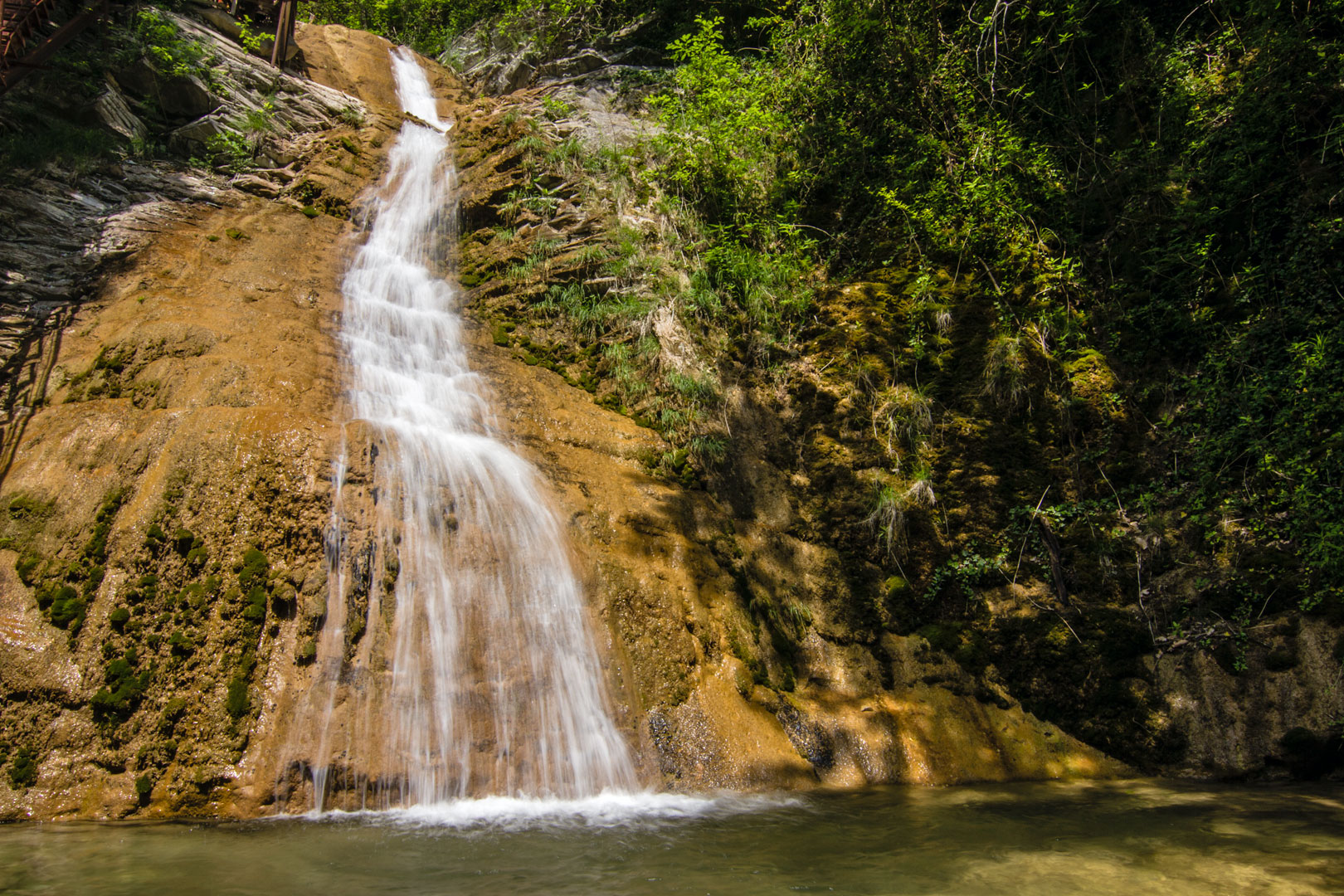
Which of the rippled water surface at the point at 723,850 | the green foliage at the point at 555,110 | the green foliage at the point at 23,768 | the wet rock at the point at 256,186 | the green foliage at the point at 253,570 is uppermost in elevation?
the green foliage at the point at 555,110

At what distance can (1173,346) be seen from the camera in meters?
7.32

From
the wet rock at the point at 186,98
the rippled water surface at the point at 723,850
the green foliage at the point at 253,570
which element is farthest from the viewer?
the wet rock at the point at 186,98

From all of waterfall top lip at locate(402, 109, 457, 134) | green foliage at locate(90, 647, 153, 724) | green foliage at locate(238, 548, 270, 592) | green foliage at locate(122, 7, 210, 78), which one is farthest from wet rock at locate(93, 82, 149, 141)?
green foliage at locate(90, 647, 153, 724)

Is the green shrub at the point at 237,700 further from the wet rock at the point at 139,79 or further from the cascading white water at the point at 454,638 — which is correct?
the wet rock at the point at 139,79

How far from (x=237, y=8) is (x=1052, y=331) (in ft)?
49.7

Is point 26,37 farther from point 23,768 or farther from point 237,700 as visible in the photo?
point 237,700

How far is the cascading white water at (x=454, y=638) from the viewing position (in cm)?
489

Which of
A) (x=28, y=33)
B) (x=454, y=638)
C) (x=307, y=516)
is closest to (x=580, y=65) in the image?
(x=28, y=33)

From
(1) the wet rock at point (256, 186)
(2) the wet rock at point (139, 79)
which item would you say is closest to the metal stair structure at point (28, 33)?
(2) the wet rock at point (139, 79)

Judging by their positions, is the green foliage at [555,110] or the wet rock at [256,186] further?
the green foliage at [555,110]

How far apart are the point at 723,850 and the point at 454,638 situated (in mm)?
2664

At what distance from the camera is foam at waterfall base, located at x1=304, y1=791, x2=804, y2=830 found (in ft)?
14.5

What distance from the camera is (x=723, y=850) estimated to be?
397 centimetres

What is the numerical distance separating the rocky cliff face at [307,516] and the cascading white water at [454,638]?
24 centimetres
